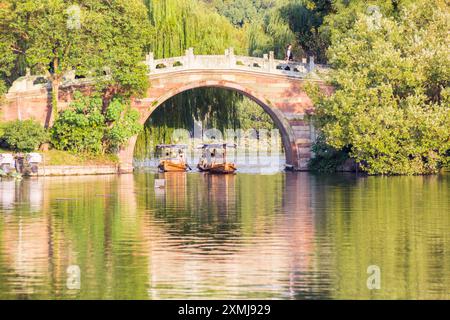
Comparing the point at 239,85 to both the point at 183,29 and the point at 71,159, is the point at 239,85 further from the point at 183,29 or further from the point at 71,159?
the point at 71,159

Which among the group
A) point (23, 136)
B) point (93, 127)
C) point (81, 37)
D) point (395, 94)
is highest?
point (81, 37)

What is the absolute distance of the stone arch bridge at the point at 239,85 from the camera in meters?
45.2

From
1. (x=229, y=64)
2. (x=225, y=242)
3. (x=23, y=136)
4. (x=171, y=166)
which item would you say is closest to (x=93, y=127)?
(x=23, y=136)

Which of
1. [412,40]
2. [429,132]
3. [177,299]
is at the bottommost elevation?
[177,299]

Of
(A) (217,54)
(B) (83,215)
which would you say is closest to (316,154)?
(A) (217,54)

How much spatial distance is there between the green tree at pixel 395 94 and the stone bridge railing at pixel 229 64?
5.02m

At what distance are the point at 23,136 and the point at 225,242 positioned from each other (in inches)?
937

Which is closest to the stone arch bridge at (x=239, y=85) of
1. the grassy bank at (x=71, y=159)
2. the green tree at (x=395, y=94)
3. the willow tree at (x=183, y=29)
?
the grassy bank at (x=71, y=159)

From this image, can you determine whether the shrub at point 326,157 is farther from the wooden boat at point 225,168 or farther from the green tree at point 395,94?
the wooden boat at point 225,168

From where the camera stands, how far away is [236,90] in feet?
156

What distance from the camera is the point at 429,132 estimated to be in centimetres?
3969

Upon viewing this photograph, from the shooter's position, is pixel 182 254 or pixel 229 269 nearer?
pixel 229 269

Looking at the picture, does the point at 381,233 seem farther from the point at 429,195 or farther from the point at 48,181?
the point at 48,181

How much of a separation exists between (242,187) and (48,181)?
679 cm
